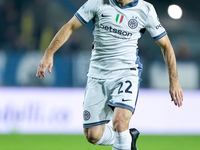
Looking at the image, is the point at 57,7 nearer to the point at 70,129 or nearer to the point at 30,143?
the point at 70,129

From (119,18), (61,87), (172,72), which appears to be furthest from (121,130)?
(61,87)

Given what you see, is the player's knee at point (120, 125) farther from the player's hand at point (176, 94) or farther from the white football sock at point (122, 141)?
the player's hand at point (176, 94)

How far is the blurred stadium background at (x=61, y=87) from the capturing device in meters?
9.80

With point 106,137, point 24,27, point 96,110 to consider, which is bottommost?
point 106,137

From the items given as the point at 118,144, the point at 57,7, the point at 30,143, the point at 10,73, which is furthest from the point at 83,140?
the point at 57,7

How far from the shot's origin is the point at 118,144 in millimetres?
5023

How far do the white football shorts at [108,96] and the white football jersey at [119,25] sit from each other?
5.0 inches

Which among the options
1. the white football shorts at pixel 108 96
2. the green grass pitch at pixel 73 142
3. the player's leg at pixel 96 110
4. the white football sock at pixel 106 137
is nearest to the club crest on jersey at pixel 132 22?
the white football shorts at pixel 108 96

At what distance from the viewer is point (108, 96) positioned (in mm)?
5559

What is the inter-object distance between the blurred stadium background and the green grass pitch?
0.05ft

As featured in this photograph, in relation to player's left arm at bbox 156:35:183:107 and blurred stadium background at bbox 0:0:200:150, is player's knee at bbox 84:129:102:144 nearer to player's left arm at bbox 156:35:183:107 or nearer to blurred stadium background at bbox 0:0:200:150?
player's left arm at bbox 156:35:183:107

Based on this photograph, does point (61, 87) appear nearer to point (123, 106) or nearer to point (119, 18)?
point (119, 18)

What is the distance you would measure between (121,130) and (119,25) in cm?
124

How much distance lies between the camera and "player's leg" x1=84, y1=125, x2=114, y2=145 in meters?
5.68
